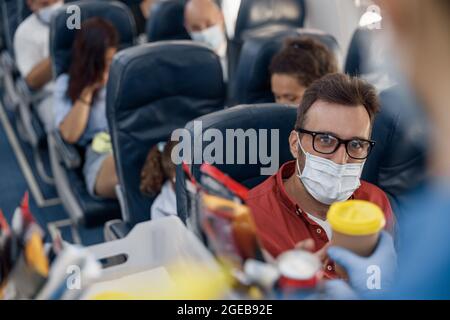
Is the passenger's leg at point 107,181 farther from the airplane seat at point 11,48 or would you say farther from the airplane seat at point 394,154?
the airplane seat at point 11,48

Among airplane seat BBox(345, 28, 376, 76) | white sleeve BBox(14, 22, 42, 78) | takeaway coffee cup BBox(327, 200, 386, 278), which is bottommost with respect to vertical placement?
white sleeve BBox(14, 22, 42, 78)

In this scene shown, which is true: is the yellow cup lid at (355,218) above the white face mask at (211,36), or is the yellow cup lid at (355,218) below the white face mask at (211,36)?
above

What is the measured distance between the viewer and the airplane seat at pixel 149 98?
2279mm

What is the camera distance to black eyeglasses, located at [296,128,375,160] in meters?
1.52

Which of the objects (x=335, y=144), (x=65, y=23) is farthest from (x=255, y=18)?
(x=335, y=144)

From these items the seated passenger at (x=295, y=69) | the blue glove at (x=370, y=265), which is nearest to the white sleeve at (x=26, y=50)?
the seated passenger at (x=295, y=69)

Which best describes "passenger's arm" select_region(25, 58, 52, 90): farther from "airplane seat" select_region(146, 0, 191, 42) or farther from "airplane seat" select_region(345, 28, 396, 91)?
"airplane seat" select_region(345, 28, 396, 91)

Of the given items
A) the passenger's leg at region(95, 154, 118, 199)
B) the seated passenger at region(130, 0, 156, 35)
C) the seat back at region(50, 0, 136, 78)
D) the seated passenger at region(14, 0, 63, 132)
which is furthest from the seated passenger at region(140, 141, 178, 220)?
the seated passenger at region(130, 0, 156, 35)

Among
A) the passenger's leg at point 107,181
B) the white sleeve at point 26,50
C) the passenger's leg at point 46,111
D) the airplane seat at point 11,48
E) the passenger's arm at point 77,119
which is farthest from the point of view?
the airplane seat at point 11,48

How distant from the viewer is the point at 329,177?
154cm

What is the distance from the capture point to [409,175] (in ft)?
6.70

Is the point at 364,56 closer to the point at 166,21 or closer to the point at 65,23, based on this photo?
the point at 166,21

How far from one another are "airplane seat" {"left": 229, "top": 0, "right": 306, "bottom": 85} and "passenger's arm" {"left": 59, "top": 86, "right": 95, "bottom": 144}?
1.13m

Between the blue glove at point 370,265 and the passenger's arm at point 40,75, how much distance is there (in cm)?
275
